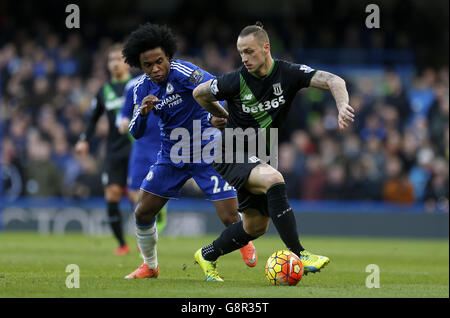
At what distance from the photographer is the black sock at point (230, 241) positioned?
26.1ft

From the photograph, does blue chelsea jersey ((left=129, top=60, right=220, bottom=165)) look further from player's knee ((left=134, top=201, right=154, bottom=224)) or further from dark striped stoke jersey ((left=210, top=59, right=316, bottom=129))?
dark striped stoke jersey ((left=210, top=59, right=316, bottom=129))

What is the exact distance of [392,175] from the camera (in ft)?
60.9

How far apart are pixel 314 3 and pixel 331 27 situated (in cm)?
116

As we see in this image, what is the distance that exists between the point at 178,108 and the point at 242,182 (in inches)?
51.4

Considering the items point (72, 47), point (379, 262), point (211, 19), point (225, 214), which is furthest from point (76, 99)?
point (225, 214)

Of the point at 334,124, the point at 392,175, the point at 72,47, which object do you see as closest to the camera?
the point at 392,175

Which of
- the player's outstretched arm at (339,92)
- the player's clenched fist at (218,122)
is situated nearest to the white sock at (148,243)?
the player's clenched fist at (218,122)

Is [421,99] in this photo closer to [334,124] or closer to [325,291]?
[334,124]

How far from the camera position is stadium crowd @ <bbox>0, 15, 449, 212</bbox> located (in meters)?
18.8

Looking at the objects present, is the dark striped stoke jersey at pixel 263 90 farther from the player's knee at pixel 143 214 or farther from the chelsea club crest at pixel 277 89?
the player's knee at pixel 143 214

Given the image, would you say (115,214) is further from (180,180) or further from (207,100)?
(207,100)

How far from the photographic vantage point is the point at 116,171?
42.5ft

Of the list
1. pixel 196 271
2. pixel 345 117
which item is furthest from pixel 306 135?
pixel 345 117

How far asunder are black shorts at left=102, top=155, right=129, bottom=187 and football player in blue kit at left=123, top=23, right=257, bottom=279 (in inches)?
175
